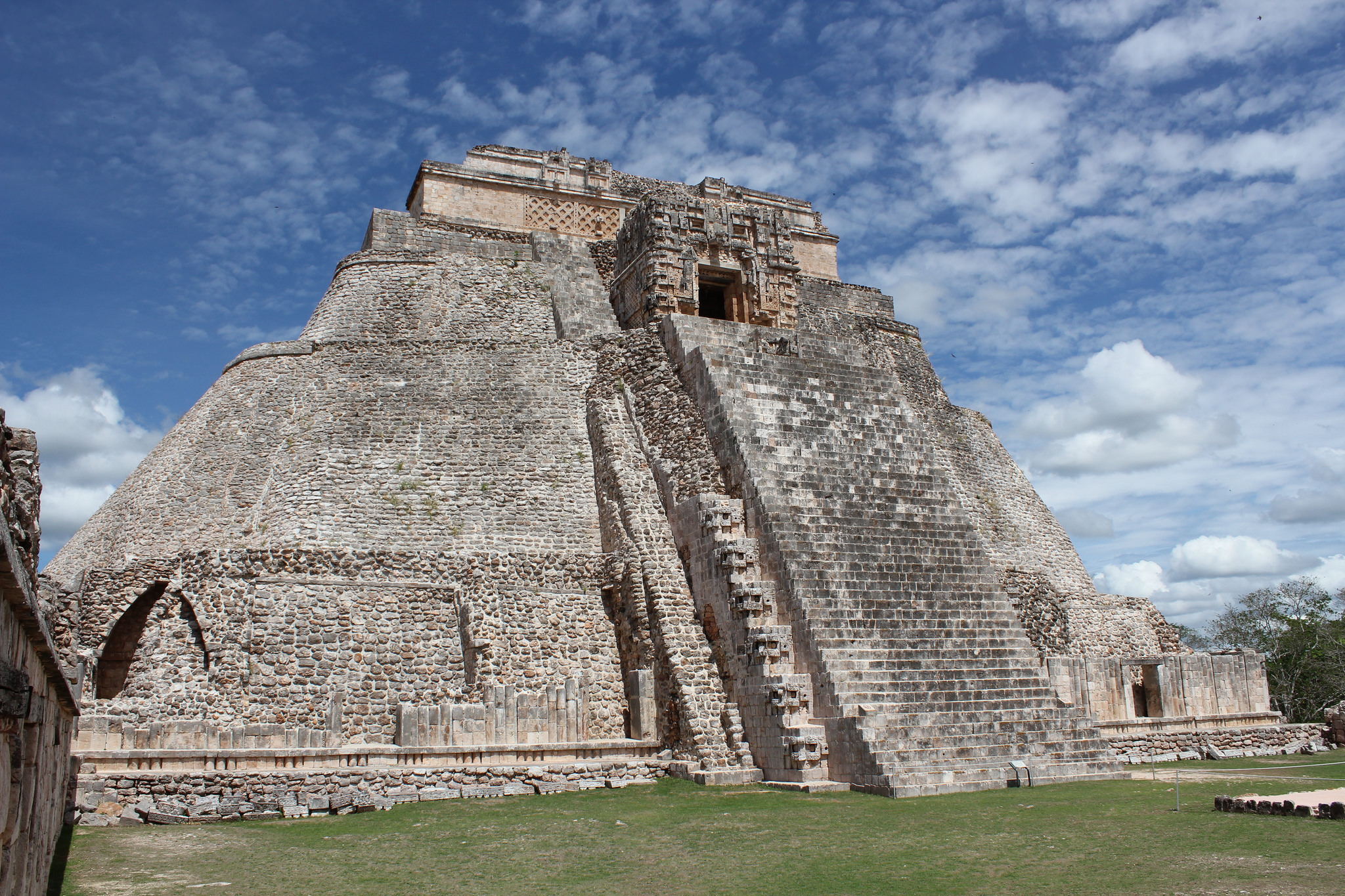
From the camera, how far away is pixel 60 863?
287 inches

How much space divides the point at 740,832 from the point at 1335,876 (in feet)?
13.3

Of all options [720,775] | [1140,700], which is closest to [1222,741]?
[1140,700]

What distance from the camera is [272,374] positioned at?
1666 centimetres

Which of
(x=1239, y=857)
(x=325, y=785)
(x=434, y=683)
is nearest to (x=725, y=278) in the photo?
(x=434, y=683)

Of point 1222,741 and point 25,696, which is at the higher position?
point 25,696

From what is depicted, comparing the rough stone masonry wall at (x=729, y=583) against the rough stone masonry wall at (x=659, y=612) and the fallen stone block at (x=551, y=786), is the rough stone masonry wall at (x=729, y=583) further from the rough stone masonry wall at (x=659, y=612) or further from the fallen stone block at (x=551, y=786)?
the fallen stone block at (x=551, y=786)

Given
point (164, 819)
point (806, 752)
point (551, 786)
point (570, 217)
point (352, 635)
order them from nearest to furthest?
1. point (164, 819)
2. point (806, 752)
3. point (551, 786)
4. point (352, 635)
5. point (570, 217)

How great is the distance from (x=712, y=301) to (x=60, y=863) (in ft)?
51.0

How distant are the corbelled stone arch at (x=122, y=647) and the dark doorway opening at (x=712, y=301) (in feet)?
36.6

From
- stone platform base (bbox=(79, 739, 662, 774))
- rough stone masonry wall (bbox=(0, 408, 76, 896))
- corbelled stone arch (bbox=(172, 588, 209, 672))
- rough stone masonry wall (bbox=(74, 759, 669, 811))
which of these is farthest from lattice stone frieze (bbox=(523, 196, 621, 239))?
rough stone masonry wall (bbox=(0, 408, 76, 896))

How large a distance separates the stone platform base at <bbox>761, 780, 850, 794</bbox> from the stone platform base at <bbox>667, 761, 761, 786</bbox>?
1.47 ft

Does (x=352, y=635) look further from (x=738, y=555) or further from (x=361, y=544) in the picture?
(x=738, y=555)

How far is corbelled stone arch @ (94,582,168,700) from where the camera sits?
44.6 feet

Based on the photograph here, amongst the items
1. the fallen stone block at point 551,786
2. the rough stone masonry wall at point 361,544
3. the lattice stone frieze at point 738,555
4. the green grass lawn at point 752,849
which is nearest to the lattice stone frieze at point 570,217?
the rough stone masonry wall at point 361,544
